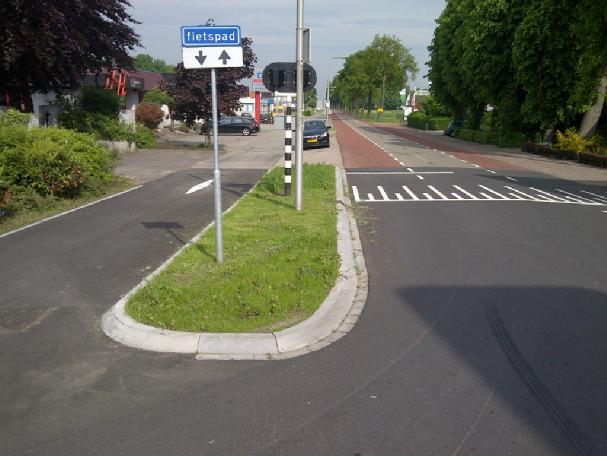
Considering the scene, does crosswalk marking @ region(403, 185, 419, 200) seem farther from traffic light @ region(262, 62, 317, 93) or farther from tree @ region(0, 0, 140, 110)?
tree @ region(0, 0, 140, 110)

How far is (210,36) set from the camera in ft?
24.2

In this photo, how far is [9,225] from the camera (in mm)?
11344

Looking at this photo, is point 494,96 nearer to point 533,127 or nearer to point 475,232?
Result: point 533,127

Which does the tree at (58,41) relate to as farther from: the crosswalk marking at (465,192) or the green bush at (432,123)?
the green bush at (432,123)

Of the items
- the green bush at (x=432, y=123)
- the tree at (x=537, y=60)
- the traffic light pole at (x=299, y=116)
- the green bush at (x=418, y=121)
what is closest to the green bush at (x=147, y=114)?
the tree at (x=537, y=60)

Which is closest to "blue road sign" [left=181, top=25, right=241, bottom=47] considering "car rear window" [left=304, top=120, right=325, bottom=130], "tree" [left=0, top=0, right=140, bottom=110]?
"tree" [left=0, top=0, right=140, bottom=110]

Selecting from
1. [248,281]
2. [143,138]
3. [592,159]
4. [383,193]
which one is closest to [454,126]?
[592,159]

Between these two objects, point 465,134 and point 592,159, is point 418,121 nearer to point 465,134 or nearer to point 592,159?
point 465,134

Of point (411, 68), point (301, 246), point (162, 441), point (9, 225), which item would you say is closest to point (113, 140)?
point (9, 225)

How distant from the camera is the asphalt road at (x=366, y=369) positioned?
13.0 feet

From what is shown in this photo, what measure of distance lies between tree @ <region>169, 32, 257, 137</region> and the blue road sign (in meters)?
24.5

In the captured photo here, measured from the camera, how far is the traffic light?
12609mm

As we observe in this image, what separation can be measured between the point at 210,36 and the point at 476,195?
10022mm

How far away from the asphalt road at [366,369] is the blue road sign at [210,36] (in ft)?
9.41
